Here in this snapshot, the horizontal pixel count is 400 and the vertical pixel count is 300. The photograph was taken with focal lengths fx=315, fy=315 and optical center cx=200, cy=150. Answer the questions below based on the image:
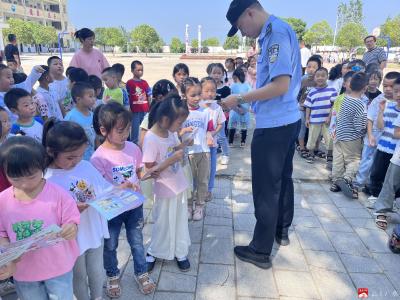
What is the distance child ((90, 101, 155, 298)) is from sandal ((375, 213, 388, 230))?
2.38 meters

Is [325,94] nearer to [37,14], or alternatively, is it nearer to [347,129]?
[347,129]

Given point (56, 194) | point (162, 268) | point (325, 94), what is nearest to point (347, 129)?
point (325, 94)

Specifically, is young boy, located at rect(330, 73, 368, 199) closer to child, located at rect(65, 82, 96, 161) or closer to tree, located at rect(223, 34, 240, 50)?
child, located at rect(65, 82, 96, 161)

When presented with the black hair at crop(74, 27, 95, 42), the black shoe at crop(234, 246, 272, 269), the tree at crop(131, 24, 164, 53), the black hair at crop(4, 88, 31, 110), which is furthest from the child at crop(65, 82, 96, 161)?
the tree at crop(131, 24, 164, 53)

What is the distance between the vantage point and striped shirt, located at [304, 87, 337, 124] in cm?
486

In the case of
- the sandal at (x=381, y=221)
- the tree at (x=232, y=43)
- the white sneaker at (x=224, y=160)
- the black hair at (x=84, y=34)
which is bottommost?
the sandal at (x=381, y=221)

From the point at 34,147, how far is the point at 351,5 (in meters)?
51.9

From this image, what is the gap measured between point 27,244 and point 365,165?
3987 mm

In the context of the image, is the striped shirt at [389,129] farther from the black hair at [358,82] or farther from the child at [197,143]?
the child at [197,143]

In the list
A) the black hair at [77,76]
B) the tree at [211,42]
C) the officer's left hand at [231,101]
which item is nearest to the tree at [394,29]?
the black hair at [77,76]

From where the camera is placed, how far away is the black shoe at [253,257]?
8.49ft

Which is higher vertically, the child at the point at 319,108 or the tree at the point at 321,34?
the tree at the point at 321,34

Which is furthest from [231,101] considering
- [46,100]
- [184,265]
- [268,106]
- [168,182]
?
[46,100]

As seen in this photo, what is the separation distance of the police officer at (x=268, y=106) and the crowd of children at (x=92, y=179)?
560mm
